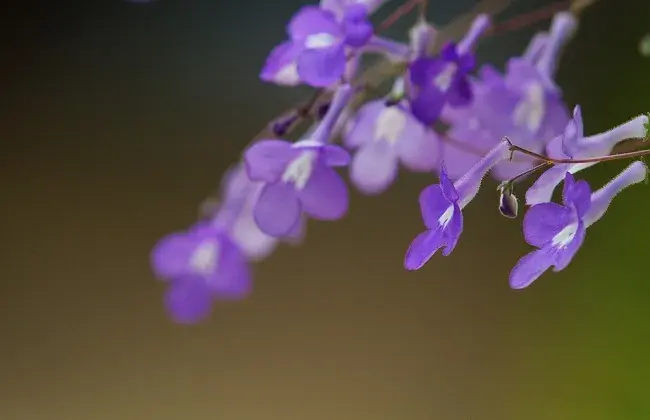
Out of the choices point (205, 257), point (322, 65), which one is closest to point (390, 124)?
point (322, 65)

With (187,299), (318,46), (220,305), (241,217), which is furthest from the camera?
(220,305)

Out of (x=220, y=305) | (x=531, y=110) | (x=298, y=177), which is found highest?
(x=298, y=177)

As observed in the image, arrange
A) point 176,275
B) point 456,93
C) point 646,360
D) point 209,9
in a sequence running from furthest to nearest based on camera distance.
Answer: point 209,9
point 646,360
point 176,275
point 456,93

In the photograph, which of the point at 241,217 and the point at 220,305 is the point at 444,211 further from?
the point at 220,305

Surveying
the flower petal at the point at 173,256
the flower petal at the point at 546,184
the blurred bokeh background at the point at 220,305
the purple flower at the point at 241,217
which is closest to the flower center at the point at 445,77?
the flower petal at the point at 546,184

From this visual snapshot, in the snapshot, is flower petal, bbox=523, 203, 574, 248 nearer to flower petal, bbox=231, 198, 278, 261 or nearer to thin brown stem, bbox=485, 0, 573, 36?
thin brown stem, bbox=485, 0, 573, 36

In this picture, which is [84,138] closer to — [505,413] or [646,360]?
[505,413]

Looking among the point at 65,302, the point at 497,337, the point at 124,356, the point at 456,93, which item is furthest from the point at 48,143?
the point at 456,93
